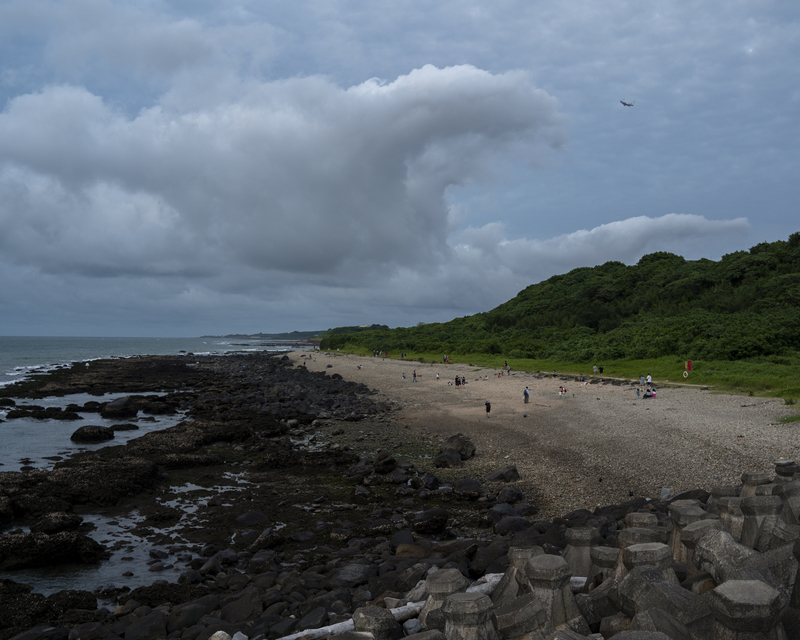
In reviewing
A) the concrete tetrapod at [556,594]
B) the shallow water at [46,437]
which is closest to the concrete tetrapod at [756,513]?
the concrete tetrapod at [556,594]

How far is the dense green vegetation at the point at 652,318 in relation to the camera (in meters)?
39.3

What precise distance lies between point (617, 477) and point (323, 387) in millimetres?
33874

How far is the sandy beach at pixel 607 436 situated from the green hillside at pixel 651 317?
1151 centimetres

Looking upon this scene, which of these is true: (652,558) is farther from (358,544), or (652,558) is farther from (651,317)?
(651,317)

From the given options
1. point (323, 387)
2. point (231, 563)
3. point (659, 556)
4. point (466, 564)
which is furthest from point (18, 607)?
point (323, 387)

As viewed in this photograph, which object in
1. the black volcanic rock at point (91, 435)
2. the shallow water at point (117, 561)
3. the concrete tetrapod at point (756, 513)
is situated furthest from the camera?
the black volcanic rock at point (91, 435)

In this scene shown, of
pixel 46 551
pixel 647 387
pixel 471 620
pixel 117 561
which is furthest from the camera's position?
pixel 647 387

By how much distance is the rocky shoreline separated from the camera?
4895mm

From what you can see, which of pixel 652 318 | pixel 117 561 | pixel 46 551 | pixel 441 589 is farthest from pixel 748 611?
pixel 652 318

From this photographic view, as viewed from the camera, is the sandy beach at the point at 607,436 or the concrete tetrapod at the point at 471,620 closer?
the concrete tetrapod at the point at 471,620

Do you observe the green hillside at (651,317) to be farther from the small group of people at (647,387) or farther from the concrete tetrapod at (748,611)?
the concrete tetrapod at (748,611)

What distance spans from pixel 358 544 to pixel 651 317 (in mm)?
57696

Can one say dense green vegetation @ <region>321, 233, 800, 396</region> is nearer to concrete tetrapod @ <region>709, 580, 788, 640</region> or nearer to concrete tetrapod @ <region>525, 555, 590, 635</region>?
concrete tetrapod @ <region>525, 555, 590, 635</region>

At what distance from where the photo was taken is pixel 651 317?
59469mm
